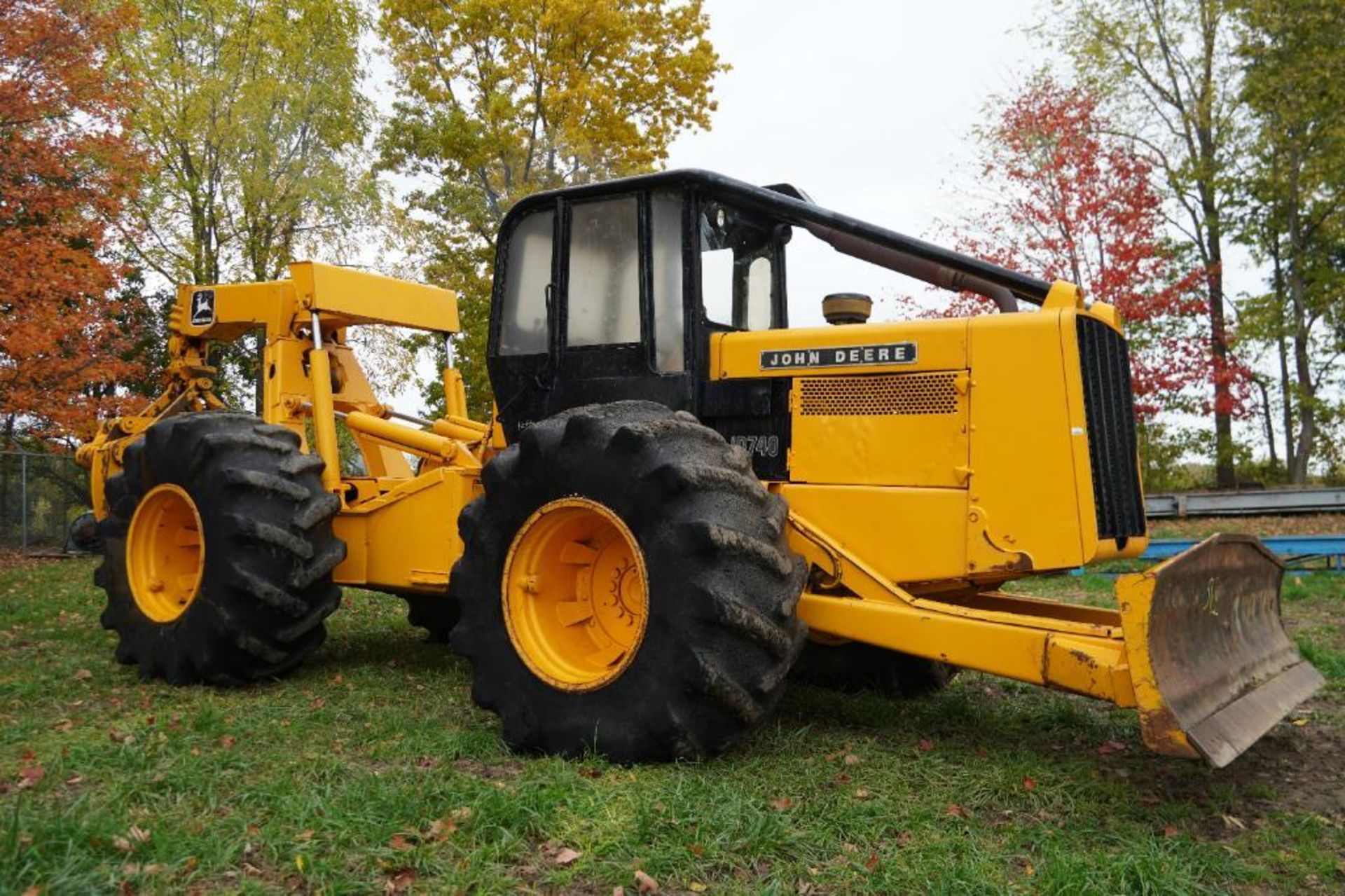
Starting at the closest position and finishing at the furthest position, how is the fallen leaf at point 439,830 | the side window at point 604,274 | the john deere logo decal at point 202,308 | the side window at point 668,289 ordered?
the fallen leaf at point 439,830
the side window at point 668,289
the side window at point 604,274
the john deere logo decal at point 202,308

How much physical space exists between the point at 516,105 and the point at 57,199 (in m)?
8.27

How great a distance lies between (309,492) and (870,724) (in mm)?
3575

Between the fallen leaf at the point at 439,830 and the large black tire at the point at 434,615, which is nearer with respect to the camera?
the fallen leaf at the point at 439,830

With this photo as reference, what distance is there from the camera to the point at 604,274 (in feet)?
20.0

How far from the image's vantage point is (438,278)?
20953 millimetres

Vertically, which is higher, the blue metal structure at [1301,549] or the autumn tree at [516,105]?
the autumn tree at [516,105]

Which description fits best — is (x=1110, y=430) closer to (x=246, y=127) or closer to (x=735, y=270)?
(x=735, y=270)

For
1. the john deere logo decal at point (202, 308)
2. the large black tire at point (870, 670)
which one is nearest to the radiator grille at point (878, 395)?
the large black tire at point (870, 670)

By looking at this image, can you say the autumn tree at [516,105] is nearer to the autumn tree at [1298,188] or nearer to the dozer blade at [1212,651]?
the autumn tree at [1298,188]

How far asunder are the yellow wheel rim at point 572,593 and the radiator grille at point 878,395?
3.95ft

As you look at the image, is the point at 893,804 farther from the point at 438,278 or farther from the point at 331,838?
the point at 438,278

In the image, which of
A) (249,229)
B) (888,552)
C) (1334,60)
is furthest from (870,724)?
(1334,60)

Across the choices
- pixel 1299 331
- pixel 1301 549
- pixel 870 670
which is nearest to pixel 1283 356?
pixel 1299 331

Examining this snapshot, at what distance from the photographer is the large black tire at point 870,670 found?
21.1ft
